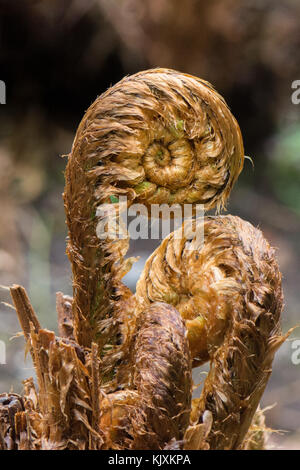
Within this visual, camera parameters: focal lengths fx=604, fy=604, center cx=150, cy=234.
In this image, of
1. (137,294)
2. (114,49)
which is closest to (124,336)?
(137,294)

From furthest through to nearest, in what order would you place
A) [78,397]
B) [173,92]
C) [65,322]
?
1. [65,322]
2. [173,92]
3. [78,397]

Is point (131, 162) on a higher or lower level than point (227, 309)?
higher

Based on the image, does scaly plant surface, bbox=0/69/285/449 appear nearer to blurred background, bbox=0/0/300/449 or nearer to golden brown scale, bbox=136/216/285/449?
golden brown scale, bbox=136/216/285/449

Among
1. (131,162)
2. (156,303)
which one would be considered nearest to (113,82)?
(131,162)

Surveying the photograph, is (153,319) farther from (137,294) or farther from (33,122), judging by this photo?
(33,122)

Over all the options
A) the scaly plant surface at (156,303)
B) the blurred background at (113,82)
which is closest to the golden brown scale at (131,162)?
the scaly plant surface at (156,303)

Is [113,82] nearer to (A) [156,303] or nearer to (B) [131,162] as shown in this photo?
(B) [131,162]
